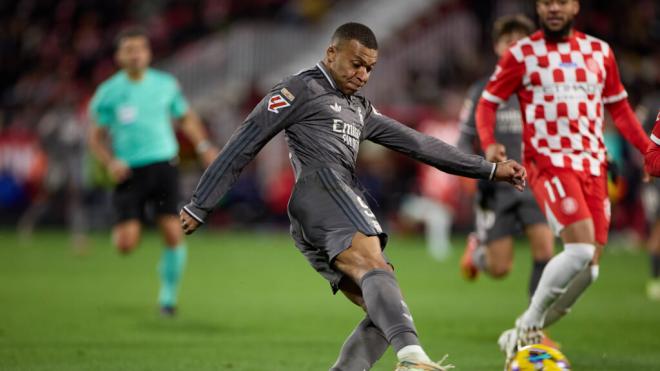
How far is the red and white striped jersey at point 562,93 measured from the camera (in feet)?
23.6

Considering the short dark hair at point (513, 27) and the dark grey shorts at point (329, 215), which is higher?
the short dark hair at point (513, 27)

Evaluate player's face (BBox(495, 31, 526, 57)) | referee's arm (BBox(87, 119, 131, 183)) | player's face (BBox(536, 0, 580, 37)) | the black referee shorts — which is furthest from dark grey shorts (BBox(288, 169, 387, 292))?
referee's arm (BBox(87, 119, 131, 183))

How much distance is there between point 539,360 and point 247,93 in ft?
66.6

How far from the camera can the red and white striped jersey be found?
7195 millimetres

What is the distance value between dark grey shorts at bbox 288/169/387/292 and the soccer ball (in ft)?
3.38

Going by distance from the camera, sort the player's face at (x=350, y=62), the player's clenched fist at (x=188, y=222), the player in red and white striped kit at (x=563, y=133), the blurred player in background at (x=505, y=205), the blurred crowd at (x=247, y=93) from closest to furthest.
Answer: the player's clenched fist at (x=188, y=222) → the player's face at (x=350, y=62) → the player in red and white striped kit at (x=563, y=133) → the blurred player in background at (x=505, y=205) → the blurred crowd at (x=247, y=93)

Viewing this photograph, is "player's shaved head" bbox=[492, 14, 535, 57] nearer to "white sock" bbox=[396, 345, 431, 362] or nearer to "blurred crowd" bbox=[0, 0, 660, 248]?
"white sock" bbox=[396, 345, 431, 362]

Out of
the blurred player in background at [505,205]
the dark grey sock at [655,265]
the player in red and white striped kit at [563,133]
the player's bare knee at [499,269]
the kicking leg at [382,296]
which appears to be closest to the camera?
the kicking leg at [382,296]

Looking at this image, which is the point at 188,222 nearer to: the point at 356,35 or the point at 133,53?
the point at 356,35

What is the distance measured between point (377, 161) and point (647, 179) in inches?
641

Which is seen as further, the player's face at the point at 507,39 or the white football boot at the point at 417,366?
the player's face at the point at 507,39

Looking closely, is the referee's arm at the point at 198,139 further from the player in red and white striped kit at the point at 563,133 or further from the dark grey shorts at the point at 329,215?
the dark grey shorts at the point at 329,215

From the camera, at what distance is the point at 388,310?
5.31m

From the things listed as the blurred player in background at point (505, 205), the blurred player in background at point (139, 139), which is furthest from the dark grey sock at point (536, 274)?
the blurred player in background at point (139, 139)
